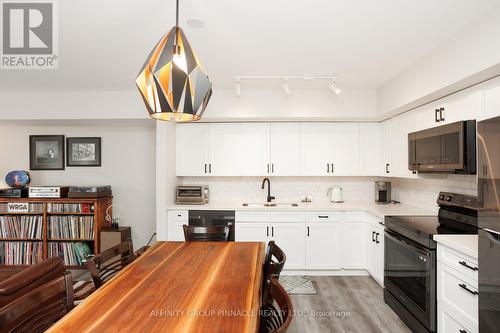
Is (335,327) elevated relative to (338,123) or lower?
lower

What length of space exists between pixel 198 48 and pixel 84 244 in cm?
327

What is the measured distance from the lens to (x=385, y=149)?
3.80 metres

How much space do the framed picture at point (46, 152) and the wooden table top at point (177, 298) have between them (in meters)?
3.34

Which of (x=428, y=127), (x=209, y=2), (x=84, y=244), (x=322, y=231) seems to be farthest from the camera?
(x=84, y=244)

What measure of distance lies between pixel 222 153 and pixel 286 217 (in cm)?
132

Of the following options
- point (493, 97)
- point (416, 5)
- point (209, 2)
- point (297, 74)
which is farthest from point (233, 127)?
point (493, 97)

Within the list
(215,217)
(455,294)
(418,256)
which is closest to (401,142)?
(418,256)

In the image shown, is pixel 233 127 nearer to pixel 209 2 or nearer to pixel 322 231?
pixel 322 231

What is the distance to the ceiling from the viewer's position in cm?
186

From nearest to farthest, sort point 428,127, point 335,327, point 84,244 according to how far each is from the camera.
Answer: point 335,327 < point 428,127 < point 84,244

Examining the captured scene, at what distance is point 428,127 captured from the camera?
2822 millimetres

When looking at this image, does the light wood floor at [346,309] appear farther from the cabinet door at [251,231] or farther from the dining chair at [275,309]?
the dining chair at [275,309]

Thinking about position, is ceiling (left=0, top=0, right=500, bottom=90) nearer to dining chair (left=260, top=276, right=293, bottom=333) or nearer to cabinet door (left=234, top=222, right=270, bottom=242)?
dining chair (left=260, top=276, right=293, bottom=333)

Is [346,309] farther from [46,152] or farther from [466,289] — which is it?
[46,152]
